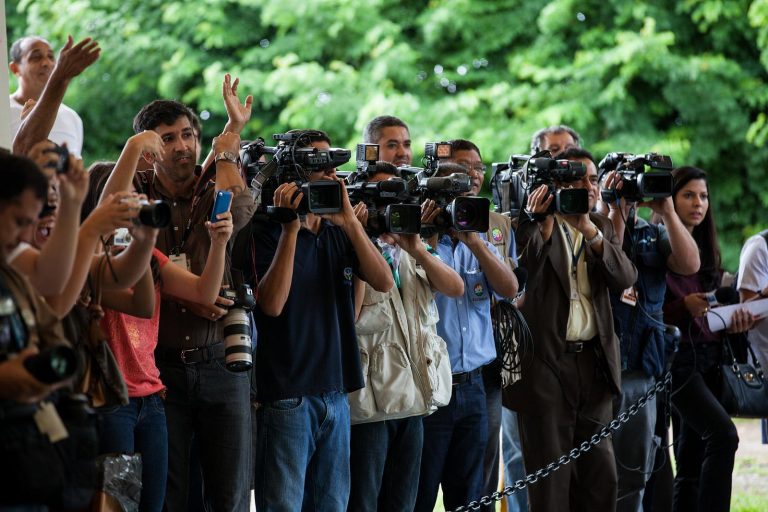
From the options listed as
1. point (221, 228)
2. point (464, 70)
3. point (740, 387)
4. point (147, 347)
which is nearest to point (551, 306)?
point (740, 387)

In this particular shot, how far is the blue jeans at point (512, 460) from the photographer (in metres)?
6.28

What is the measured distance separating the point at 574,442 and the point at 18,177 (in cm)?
333

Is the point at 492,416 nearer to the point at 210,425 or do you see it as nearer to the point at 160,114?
the point at 210,425

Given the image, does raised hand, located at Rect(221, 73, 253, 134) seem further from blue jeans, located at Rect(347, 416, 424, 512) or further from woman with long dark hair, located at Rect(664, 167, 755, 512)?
woman with long dark hair, located at Rect(664, 167, 755, 512)

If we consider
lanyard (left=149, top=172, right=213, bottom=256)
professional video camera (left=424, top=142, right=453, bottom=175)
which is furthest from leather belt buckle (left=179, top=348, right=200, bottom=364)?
professional video camera (left=424, top=142, right=453, bottom=175)

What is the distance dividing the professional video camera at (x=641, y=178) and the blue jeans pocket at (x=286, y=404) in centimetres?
218

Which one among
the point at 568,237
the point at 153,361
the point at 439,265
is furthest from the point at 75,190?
the point at 568,237

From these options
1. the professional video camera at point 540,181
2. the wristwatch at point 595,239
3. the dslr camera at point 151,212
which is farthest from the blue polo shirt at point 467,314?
the dslr camera at point 151,212

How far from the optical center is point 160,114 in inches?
189

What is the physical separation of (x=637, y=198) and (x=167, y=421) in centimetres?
265

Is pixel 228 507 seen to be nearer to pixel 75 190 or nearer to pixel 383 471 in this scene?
pixel 383 471

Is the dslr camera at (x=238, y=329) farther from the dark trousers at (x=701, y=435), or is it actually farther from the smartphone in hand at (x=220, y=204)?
the dark trousers at (x=701, y=435)

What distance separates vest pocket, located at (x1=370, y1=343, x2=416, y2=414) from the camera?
4953 millimetres

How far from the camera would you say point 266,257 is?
189 inches
